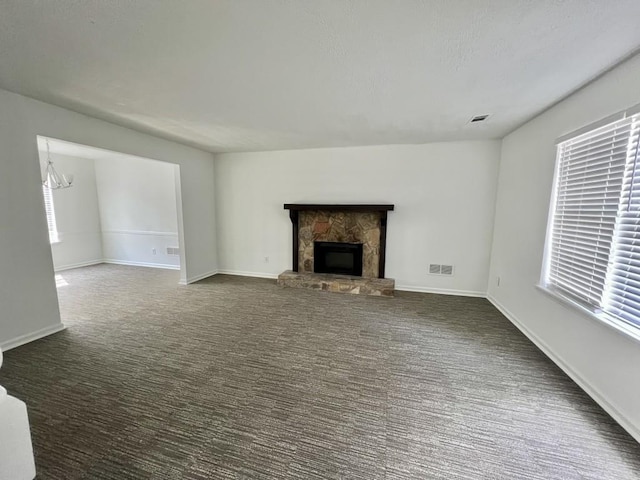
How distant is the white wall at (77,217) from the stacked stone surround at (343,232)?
5.09 m

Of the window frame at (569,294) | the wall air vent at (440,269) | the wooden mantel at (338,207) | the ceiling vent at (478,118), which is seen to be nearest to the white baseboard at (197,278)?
the wooden mantel at (338,207)

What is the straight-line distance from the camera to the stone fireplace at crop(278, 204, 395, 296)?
413 centimetres

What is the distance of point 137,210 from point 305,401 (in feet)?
19.1

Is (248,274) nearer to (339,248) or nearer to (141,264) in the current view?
(339,248)

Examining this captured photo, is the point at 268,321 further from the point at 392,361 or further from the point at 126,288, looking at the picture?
the point at 126,288

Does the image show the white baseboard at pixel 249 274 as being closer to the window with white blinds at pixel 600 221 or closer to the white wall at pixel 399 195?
the white wall at pixel 399 195

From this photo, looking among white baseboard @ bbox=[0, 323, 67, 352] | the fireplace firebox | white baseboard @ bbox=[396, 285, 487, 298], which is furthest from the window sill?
white baseboard @ bbox=[0, 323, 67, 352]

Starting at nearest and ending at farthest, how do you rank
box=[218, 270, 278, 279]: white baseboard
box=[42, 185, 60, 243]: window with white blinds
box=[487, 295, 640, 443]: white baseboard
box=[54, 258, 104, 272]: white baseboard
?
box=[487, 295, 640, 443]: white baseboard < box=[218, 270, 278, 279]: white baseboard < box=[42, 185, 60, 243]: window with white blinds < box=[54, 258, 104, 272]: white baseboard

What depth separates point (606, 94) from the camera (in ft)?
6.15

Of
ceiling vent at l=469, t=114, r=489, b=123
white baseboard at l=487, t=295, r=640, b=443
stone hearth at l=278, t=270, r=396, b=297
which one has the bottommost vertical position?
white baseboard at l=487, t=295, r=640, b=443

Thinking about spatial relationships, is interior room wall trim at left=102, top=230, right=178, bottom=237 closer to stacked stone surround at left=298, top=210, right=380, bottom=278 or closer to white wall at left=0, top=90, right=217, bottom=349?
white wall at left=0, top=90, right=217, bottom=349

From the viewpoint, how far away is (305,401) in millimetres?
1825

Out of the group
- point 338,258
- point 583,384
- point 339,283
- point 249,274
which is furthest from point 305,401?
point 249,274

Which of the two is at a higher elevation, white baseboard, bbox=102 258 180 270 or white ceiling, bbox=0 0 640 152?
white ceiling, bbox=0 0 640 152
